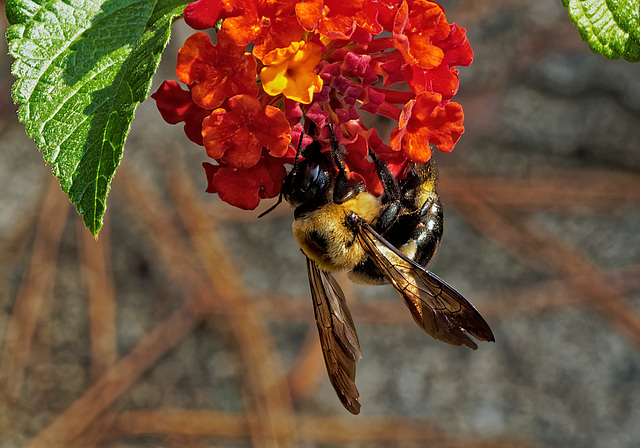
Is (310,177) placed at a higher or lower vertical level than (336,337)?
higher

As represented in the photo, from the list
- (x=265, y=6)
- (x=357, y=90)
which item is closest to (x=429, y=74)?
(x=357, y=90)

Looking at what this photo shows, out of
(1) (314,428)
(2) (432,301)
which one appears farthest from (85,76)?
(1) (314,428)

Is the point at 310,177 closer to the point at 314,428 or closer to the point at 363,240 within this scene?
the point at 363,240

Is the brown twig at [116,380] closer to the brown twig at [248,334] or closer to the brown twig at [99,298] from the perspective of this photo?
the brown twig at [99,298]

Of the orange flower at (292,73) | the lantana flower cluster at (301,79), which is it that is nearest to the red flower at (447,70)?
the lantana flower cluster at (301,79)

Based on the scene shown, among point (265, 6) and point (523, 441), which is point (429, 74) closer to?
point (265, 6)
